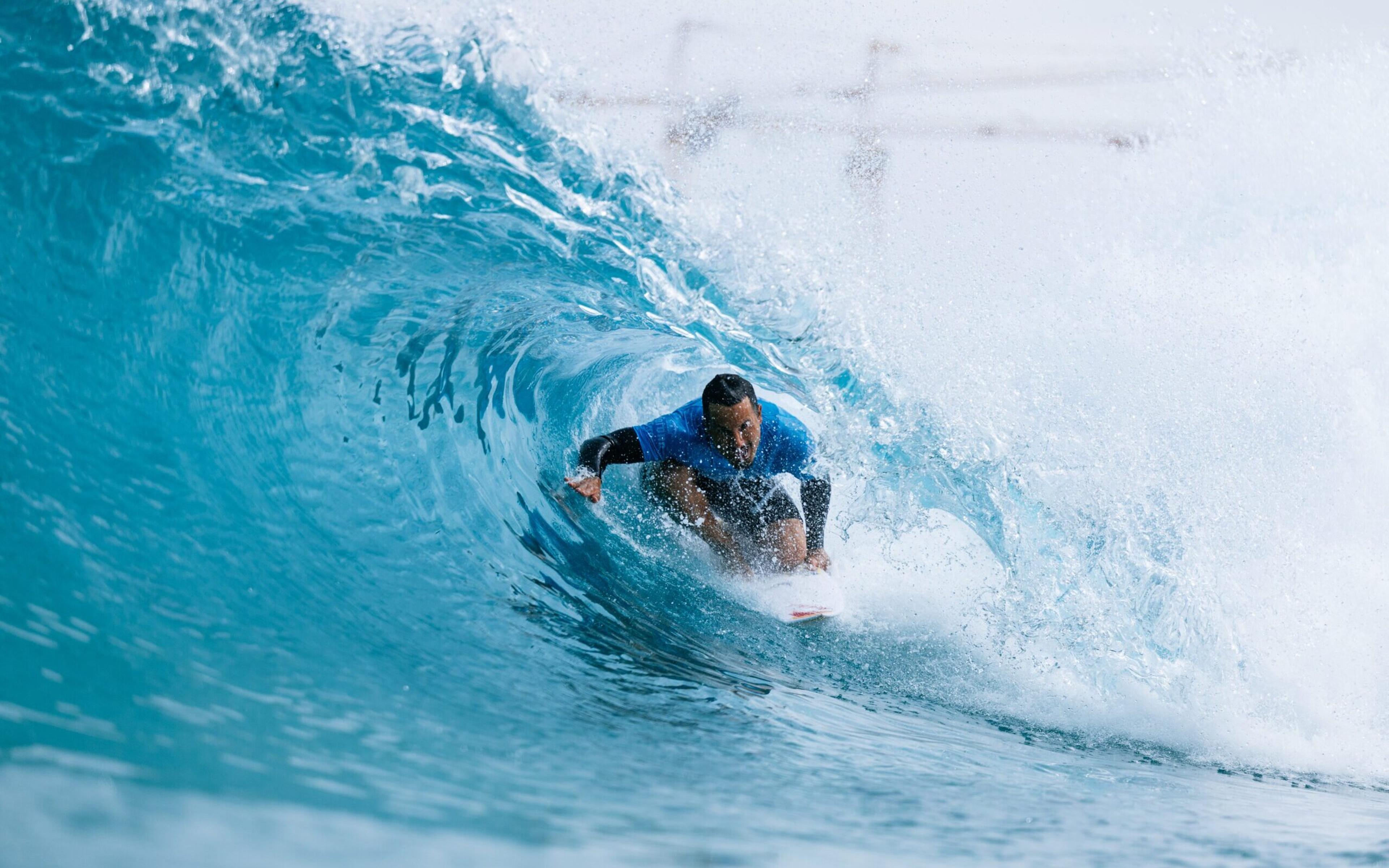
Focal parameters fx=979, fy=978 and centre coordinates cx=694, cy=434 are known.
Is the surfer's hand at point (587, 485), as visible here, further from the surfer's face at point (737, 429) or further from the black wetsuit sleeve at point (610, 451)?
the surfer's face at point (737, 429)

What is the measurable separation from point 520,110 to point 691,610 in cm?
177

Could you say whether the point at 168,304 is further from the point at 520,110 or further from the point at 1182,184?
the point at 1182,184

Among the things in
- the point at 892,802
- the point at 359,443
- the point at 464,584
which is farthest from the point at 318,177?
the point at 892,802

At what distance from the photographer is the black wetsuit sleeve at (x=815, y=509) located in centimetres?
305

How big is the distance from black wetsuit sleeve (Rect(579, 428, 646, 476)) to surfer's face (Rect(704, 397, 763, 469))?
0.78 feet

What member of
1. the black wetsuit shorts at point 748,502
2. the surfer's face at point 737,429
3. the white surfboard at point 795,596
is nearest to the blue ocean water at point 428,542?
the white surfboard at point 795,596

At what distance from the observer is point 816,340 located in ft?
13.2

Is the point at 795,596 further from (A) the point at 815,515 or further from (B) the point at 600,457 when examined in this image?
(B) the point at 600,457

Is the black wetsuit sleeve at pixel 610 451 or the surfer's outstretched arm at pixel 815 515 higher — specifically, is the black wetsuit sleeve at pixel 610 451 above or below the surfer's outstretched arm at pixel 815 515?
above

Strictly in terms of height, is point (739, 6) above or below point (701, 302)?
above

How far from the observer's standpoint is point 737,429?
287 cm

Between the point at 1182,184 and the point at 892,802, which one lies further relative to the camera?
the point at 1182,184

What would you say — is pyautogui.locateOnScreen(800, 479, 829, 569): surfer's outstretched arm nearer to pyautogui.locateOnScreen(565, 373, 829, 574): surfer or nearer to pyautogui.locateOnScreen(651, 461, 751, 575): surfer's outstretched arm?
pyautogui.locateOnScreen(565, 373, 829, 574): surfer

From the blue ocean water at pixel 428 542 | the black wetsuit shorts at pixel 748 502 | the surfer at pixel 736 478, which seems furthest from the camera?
the black wetsuit shorts at pixel 748 502
